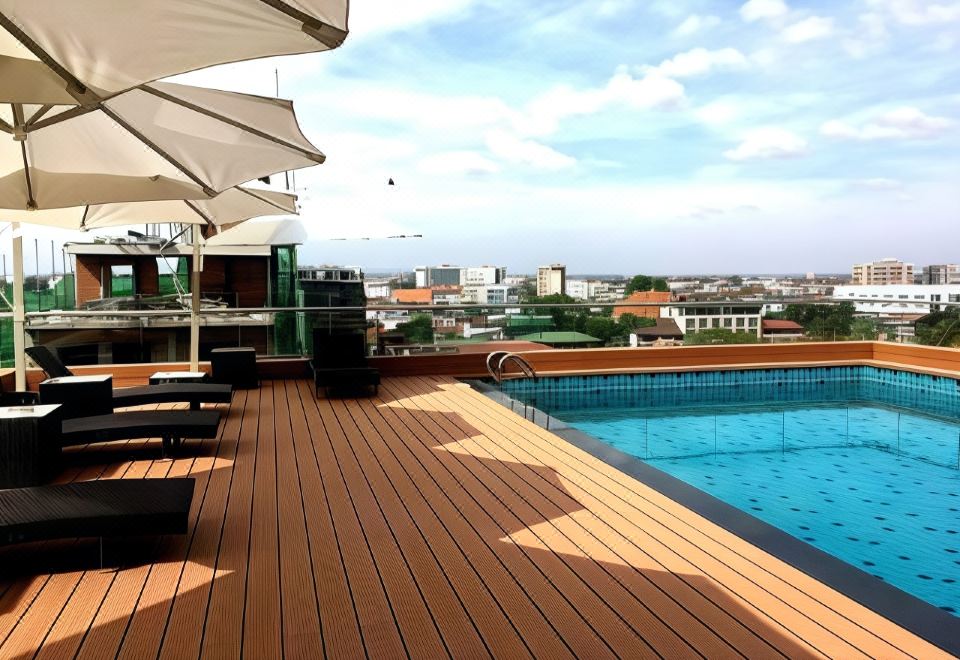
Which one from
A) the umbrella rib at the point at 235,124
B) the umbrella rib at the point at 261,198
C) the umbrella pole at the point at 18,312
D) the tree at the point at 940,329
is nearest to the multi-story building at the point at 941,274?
the tree at the point at 940,329

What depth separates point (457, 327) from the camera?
9258 mm

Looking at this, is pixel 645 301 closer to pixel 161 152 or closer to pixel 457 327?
pixel 457 327

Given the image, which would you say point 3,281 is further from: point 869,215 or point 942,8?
point 869,215

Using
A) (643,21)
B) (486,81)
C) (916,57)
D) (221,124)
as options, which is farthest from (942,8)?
(221,124)

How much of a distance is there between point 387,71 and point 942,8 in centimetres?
2224

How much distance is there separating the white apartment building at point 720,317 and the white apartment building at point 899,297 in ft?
4.02

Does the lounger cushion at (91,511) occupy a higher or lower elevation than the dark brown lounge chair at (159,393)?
lower

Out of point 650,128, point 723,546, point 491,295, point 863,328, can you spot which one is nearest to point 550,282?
point 491,295

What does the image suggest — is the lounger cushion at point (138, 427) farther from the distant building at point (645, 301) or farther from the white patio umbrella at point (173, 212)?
the distant building at point (645, 301)

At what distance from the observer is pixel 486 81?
38750 mm

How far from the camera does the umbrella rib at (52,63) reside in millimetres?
2156

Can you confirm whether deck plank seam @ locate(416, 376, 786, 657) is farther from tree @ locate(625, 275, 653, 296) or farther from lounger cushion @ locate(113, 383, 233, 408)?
tree @ locate(625, 275, 653, 296)

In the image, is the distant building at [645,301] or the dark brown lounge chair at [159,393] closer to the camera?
the dark brown lounge chair at [159,393]

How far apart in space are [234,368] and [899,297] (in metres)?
8.58
